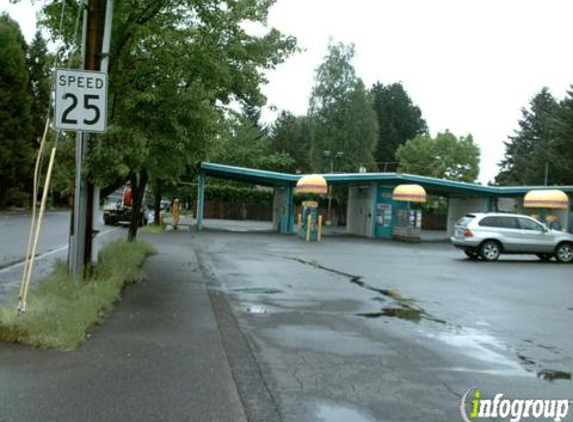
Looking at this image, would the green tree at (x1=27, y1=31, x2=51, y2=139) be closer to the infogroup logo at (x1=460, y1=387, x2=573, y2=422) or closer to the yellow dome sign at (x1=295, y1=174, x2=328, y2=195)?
the yellow dome sign at (x1=295, y1=174, x2=328, y2=195)

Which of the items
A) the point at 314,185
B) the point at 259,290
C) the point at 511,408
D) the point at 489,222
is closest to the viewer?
the point at 511,408

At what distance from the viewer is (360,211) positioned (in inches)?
1581

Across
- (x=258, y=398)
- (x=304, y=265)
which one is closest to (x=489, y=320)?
(x=258, y=398)

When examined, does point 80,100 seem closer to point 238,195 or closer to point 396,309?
point 396,309

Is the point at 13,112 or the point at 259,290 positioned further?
the point at 13,112

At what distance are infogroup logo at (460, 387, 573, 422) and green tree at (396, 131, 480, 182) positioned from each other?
66.2m

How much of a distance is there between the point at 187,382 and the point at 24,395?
133 cm

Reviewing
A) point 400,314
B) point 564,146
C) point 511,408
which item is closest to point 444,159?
point 564,146

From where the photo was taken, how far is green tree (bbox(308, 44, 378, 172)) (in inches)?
2506

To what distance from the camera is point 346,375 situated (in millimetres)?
6426

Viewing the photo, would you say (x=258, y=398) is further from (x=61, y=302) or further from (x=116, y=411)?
(x=61, y=302)

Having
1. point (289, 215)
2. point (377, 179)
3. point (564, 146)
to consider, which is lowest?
point (289, 215)

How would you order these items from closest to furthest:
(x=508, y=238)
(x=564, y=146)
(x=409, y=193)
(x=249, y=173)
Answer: (x=508, y=238), (x=409, y=193), (x=249, y=173), (x=564, y=146)

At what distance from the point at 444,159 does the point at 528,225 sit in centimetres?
4874
